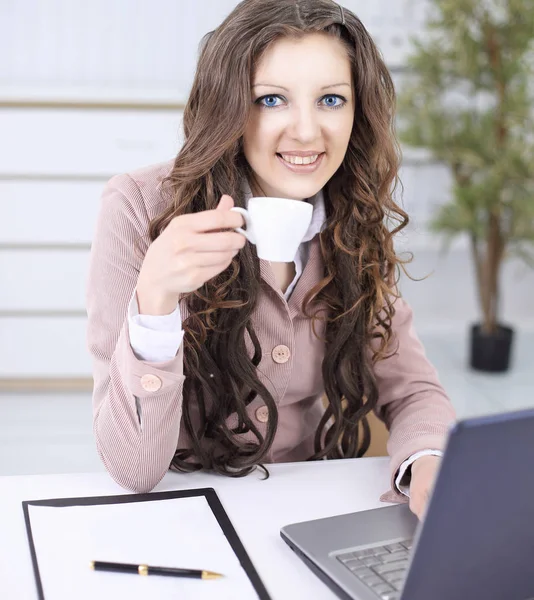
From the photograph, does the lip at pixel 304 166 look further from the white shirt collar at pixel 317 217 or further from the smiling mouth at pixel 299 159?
the white shirt collar at pixel 317 217

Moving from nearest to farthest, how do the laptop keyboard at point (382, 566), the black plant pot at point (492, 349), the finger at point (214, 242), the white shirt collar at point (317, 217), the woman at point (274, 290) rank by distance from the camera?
the laptop keyboard at point (382, 566) < the finger at point (214, 242) < the woman at point (274, 290) < the white shirt collar at point (317, 217) < the black plant pot at point (492, 349)

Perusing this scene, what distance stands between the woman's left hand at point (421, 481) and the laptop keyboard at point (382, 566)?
0.11m

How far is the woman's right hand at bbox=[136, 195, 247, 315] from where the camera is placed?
0.96 m

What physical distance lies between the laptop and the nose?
631mm

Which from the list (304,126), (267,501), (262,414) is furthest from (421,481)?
(304,126)

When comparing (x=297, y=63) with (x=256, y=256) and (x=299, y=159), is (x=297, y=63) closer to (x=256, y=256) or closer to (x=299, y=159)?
(x=299, y=159)

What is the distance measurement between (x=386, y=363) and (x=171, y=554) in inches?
25.3

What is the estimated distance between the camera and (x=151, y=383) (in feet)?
3.54

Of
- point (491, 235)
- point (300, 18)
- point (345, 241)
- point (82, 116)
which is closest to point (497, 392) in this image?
point (491, 235)

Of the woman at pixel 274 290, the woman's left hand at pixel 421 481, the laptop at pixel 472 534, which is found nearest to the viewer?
the laptop at pixel 472 534

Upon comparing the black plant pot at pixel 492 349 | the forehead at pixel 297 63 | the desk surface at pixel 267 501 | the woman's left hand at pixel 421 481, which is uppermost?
the forehead at pixel 297 63

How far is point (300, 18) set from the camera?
4.18ft

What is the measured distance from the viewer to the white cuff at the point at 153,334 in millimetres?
1051

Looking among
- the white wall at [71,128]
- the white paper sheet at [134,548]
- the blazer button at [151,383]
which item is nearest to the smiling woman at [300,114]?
the blazer button at [151,383]
